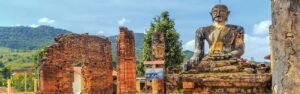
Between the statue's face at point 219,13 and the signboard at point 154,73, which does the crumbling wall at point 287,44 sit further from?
the statue's face at point 219,13

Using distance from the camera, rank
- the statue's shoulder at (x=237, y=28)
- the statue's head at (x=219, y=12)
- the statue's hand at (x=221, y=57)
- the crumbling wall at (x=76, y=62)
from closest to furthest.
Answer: the statue's hand at (x=221, y=57)
the statue's head at (x=219, y=12)
the statue's shoulder at (x=237, y=28)
the crumbling wall at (x=76, y=62)

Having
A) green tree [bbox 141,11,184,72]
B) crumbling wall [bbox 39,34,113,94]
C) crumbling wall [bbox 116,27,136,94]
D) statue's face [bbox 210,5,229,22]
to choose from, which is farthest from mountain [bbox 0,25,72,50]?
statue's face [bbox 210,5,229,22]

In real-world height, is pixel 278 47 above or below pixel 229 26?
below

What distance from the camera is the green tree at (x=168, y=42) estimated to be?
89.8 ft

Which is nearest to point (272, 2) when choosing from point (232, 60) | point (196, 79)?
point (196, 79)

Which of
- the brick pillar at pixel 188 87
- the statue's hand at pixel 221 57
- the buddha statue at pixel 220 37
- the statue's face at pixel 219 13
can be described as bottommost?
the brick pillar at pixel 188 87

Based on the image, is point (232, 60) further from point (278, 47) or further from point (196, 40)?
point (278, 47)

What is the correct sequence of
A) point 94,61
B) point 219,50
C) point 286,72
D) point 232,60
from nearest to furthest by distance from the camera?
point 286,72 < point 232,60 < point 219,50 < point 94,61

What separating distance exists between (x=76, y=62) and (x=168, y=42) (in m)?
9.03

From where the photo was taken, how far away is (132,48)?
18.5 metres

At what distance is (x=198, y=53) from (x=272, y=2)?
7.19 metres

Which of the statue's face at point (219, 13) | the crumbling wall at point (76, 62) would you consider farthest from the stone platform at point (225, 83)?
the crumbling wall at point (76, 62)

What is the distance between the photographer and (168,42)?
27.7 m

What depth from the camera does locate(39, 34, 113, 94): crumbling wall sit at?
18078 mm
